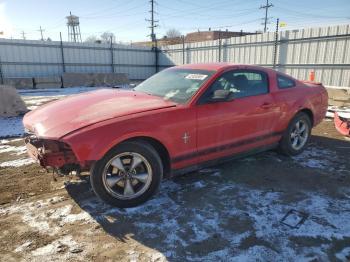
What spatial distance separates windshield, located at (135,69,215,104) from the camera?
3844mm

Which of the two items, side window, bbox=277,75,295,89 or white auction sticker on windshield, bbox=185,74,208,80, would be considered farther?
side window, bbox=277,75,295,89

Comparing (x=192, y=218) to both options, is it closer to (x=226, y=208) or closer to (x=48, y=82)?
(x=226, y=208)

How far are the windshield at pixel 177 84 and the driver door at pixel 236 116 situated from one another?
0.64 feet

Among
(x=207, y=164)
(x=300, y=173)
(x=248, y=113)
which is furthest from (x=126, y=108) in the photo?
(x=300, y=173)

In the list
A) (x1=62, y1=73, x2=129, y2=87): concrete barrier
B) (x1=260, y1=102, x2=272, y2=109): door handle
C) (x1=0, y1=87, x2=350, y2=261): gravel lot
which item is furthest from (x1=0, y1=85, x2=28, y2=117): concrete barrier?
(x1=62, y1=73, x2=129, y2=87): concrete barrier

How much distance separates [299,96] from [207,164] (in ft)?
7.23

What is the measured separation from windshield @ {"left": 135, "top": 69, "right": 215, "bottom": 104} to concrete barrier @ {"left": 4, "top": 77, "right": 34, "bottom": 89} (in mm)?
15355

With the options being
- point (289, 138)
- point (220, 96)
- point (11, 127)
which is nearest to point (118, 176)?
point (220, 96)

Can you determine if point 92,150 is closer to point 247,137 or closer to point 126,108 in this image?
point 126,108

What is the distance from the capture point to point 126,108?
11.3 ft

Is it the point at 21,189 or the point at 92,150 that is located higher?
the point at 92,150

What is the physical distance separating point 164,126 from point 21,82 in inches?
665

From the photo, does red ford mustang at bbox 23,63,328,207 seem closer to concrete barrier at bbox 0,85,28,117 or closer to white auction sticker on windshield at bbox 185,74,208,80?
white auction sticker on windshield at bbox 185,74,208,80

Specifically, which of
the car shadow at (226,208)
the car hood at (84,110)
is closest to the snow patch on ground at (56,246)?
the car shadow at (226,208)
